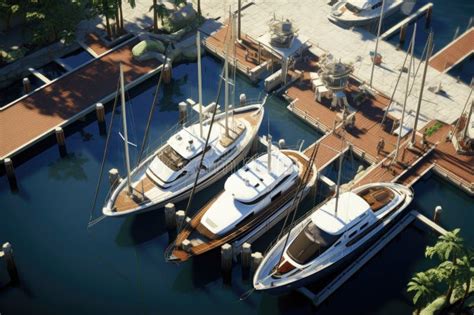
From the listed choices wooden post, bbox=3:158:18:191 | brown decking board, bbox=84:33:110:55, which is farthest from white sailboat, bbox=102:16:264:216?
brown decking board, bbox=84:33:110:55

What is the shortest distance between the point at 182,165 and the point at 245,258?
32.6 ft

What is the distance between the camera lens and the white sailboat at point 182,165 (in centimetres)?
6531

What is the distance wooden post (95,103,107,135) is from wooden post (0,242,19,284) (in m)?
16.8

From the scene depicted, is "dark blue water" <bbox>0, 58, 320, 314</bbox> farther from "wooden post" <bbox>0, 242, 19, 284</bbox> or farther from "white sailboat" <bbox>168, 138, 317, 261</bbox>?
"white sailboat" <bbox>168, 138, 317, 261</bbox>

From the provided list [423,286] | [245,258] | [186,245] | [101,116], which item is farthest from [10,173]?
[423,286]

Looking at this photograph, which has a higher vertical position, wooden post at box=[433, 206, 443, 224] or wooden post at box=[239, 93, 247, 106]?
wooden post at box=[239, 93, 247, 106]

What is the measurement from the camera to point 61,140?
236ft

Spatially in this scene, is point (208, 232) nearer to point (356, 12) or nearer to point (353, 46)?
point (353, 46)

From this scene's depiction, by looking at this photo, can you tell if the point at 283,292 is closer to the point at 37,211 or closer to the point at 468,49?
the point at 37,211

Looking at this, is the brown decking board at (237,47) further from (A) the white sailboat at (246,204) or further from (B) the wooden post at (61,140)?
(B) the wooden post at (61,140)

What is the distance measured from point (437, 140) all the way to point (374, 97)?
25.5ft

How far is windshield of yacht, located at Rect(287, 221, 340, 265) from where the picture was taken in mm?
60031

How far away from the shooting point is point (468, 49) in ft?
271

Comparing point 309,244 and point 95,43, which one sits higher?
point 95,43
